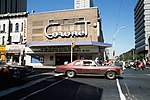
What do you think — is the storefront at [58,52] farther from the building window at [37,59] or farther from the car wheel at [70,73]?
the car wheel at [70,73]

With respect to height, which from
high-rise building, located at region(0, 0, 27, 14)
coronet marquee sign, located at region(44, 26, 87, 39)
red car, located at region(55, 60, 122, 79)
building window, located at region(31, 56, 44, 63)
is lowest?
red car, located at region(55, 60, 122, 79)

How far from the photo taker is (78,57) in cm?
3922

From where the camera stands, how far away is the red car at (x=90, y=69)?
53.1ft

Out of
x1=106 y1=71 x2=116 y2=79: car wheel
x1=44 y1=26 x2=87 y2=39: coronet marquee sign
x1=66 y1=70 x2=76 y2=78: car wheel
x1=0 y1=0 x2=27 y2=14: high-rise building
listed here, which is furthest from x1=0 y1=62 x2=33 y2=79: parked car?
x1=0 y1=0 x2=27 y2=14: high-rise building

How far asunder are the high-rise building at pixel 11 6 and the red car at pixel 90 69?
63.9 metres

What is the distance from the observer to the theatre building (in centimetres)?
3747

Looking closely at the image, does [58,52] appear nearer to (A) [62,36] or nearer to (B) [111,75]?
(A) [62,36]

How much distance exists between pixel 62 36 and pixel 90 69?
2364cm

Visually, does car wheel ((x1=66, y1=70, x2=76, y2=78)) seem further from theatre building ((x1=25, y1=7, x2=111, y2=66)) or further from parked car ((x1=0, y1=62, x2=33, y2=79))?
theatre building ((x1=25, y1=7, x2=111, y2=66))

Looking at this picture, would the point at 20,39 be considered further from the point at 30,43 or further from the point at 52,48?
the point at 52,48

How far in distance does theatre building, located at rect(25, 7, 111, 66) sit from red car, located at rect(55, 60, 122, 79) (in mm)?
18437

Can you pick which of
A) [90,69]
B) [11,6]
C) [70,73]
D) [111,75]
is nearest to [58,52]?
[70,73]

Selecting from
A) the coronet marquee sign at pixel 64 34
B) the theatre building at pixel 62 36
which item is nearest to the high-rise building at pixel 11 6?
the theatre building at pixel 62 36

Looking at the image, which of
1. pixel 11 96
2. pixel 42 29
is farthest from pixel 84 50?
pixel 11 96
